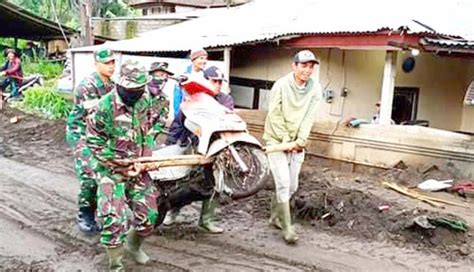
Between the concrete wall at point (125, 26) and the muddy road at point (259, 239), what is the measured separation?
450 inches

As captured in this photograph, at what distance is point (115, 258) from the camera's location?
14.8 feet

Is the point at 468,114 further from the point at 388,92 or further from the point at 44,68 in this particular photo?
the point at 44,68

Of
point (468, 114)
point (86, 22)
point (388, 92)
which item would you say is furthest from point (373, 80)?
point (86, 22)

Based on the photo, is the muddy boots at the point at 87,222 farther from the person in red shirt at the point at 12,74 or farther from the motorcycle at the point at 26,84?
the person in red shirt at the point at 12,74

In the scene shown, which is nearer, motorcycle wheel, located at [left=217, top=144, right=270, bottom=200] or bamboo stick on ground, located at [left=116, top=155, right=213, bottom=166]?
bamboo stick on ground, located at [left=116, top=155, right=213, bottom=166]

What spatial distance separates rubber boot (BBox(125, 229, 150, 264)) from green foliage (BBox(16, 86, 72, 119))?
8.33 metres

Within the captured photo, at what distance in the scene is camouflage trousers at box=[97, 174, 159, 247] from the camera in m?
4.35

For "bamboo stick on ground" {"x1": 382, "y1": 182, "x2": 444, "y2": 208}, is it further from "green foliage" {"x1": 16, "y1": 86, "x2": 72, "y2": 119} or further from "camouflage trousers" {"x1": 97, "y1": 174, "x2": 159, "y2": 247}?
"green foliage" {"x1": 16, "y1": 86, "x2": 72, "y2": 119}

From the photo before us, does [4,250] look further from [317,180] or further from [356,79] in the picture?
[356,79]

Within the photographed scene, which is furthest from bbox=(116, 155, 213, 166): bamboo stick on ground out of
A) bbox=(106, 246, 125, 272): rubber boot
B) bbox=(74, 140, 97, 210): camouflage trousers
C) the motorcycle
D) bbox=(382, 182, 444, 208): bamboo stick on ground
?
the motorcycle

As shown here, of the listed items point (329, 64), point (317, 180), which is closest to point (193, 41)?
point (329, 64)

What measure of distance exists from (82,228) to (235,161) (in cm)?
189

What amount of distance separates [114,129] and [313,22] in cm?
682

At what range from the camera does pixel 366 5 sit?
10.8m
